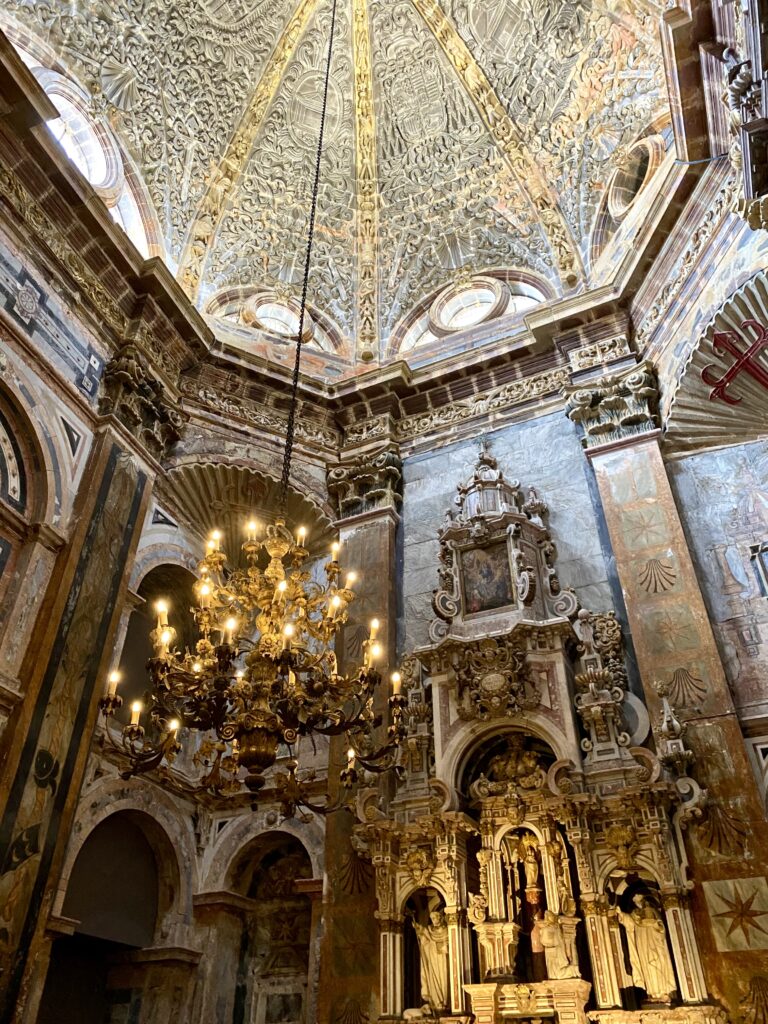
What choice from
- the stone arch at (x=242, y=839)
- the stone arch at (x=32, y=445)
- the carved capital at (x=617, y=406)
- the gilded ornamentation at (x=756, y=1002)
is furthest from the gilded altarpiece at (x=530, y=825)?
the stone arch at (x=32, y=445)

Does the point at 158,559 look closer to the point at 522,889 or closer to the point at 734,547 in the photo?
the point at 522,889

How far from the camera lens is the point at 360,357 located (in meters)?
13.7

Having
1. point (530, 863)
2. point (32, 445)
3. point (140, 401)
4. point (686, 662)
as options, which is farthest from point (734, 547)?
point (32, 445)

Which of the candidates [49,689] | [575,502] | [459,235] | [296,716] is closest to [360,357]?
[459,235]

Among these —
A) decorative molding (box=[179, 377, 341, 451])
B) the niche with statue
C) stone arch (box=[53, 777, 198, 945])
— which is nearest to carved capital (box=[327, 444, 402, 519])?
decorative molding (box=[179, 377, 341, 451])

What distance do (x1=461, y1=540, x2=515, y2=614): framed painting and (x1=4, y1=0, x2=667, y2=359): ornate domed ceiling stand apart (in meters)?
5.17

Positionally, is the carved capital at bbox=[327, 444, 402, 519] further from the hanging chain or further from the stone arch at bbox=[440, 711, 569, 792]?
the stone arch at bbox=[440, 711, 569, 792]

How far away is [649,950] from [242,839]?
5.44 meters

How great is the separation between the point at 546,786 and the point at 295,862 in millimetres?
4282

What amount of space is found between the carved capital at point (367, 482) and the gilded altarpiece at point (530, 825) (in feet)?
7.43

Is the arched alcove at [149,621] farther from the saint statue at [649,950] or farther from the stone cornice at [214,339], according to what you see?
the saint statue at [649,950]

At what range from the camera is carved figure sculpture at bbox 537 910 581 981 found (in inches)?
279

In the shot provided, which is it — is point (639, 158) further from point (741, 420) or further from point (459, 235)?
point (741, 420)

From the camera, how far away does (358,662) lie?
10008 millimetres
